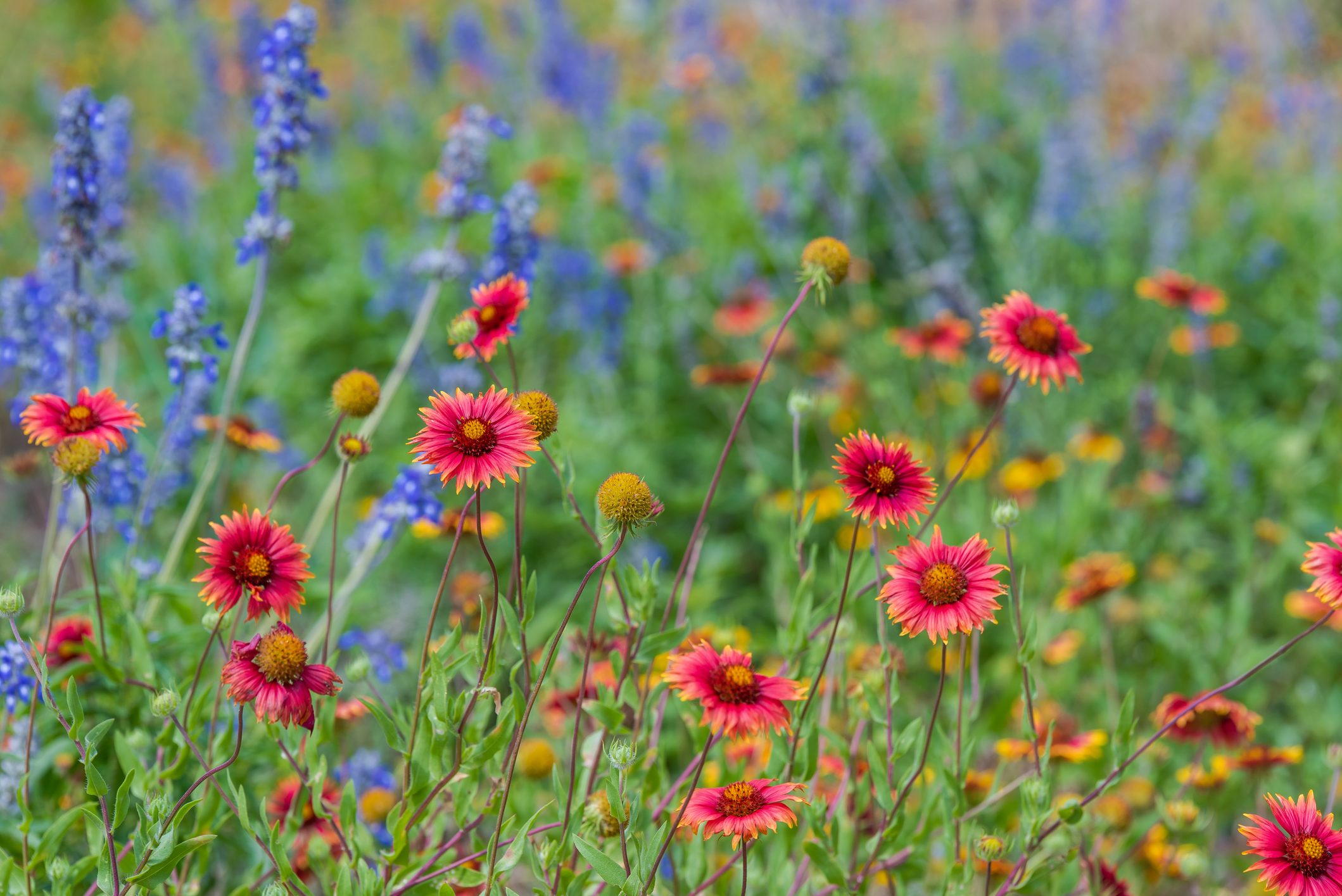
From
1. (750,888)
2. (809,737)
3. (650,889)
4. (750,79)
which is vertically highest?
(750,79)

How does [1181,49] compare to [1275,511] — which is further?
[1181,49]

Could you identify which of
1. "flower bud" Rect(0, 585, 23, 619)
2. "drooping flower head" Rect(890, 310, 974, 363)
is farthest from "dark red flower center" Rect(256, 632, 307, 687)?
"drooping flower head" Rect(890, 310, 974, 363)

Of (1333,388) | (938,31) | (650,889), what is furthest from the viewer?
(938,31)

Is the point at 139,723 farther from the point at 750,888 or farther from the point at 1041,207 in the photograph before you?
the point at 1041,207

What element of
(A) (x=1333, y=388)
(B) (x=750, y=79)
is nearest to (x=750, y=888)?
(A) (x=1333, y=388)

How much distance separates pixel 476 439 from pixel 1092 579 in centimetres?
210

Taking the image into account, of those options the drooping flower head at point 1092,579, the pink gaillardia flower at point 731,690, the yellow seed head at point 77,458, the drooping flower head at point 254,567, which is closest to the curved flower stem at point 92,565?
the yellow seed head at point 77,458

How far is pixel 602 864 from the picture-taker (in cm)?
156

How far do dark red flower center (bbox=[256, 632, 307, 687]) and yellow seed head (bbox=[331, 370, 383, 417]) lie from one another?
519 mm

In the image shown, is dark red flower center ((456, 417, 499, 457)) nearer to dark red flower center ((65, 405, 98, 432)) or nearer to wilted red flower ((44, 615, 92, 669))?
dark red flower center ((65, 405, 98, 432))

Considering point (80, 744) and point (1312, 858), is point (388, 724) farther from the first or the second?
point (1312, 858)

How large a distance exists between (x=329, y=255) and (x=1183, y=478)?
481cm

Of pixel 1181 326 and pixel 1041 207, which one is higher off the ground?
pixel 1041 207

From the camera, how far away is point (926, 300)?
5.45 m
